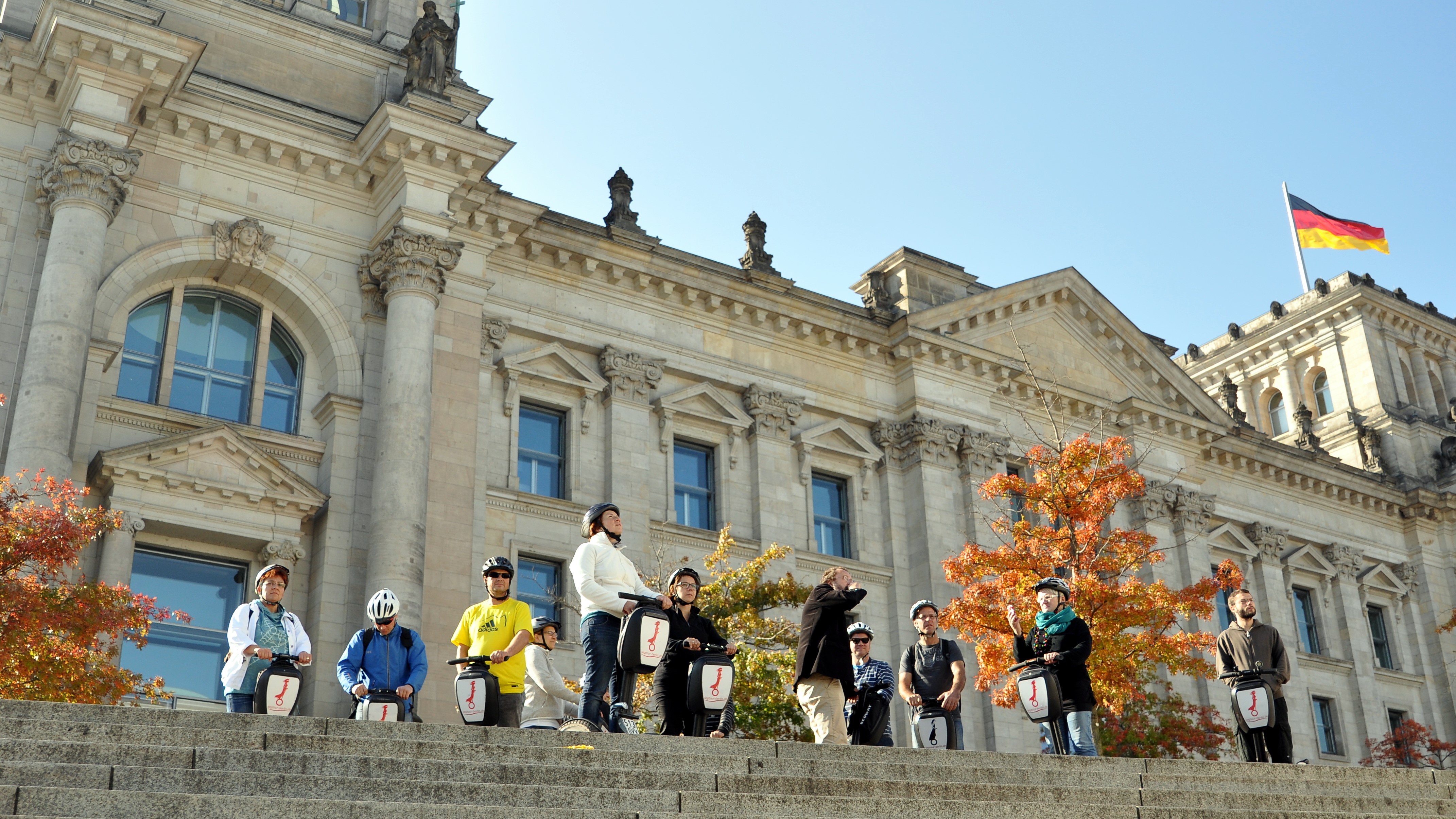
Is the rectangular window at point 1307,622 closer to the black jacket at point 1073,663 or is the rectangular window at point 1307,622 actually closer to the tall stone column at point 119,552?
the black jacket at point 1073,663

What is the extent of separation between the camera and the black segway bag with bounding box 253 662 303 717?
39.6ft

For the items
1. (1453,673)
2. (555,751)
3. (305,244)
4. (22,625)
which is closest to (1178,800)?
(555,751)

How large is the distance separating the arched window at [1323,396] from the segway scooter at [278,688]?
43.5 m

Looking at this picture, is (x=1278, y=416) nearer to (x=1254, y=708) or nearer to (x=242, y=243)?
(x=242, y=243)

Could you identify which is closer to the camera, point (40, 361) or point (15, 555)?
point (15, 555)

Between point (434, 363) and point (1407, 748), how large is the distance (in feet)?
91.3

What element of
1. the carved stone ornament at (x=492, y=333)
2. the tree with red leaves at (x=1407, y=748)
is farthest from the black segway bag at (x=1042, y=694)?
the tree with red leaves at (x=1407, y=748)

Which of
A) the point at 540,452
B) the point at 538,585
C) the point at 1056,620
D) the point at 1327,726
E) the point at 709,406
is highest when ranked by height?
the point at 709,406

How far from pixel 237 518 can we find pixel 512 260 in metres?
7.88

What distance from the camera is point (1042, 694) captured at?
42.8 ft

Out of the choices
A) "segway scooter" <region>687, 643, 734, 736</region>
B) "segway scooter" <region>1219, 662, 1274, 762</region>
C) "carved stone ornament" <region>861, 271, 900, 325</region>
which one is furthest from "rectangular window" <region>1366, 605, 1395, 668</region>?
"segway scooter" <region>687, 643, 734, 736</region>

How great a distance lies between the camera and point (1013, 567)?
2594 cm

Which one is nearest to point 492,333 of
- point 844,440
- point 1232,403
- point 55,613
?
point 844,440

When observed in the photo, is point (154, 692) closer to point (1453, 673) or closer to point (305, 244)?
point (305, 244)
